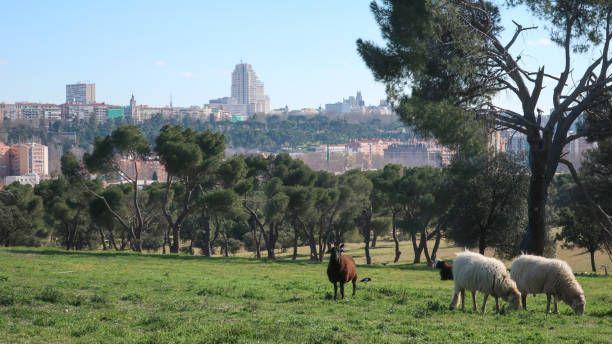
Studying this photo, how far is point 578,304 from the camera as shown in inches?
433

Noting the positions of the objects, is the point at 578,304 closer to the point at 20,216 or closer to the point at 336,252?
the point at 336,252

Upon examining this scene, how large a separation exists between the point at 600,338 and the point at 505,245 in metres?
20.9

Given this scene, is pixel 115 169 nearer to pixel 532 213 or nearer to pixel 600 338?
pixel 532 213

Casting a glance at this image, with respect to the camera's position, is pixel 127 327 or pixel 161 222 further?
pixel 161 222

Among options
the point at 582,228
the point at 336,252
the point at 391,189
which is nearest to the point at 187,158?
the point at 391,189

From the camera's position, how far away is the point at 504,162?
27.5 metres

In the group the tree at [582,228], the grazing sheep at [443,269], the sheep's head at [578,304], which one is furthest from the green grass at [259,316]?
the tree at [582,228]

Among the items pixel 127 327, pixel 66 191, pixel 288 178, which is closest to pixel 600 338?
pixel 127 327

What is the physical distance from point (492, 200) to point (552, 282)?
17568mm

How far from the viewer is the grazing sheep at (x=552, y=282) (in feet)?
36.3

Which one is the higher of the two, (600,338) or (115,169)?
(115,169)

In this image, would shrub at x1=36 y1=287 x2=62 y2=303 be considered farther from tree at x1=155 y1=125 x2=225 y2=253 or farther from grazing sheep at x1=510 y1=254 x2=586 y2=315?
tree at x1=155 y1=125 x2=225 y2=253

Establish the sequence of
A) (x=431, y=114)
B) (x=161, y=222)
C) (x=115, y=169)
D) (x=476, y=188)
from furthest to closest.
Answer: (x=161, y=222)
(x=115, y=169)
(x=476, y=188)
(x=431, y=114)

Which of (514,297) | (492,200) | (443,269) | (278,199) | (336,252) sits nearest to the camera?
(514,297)
